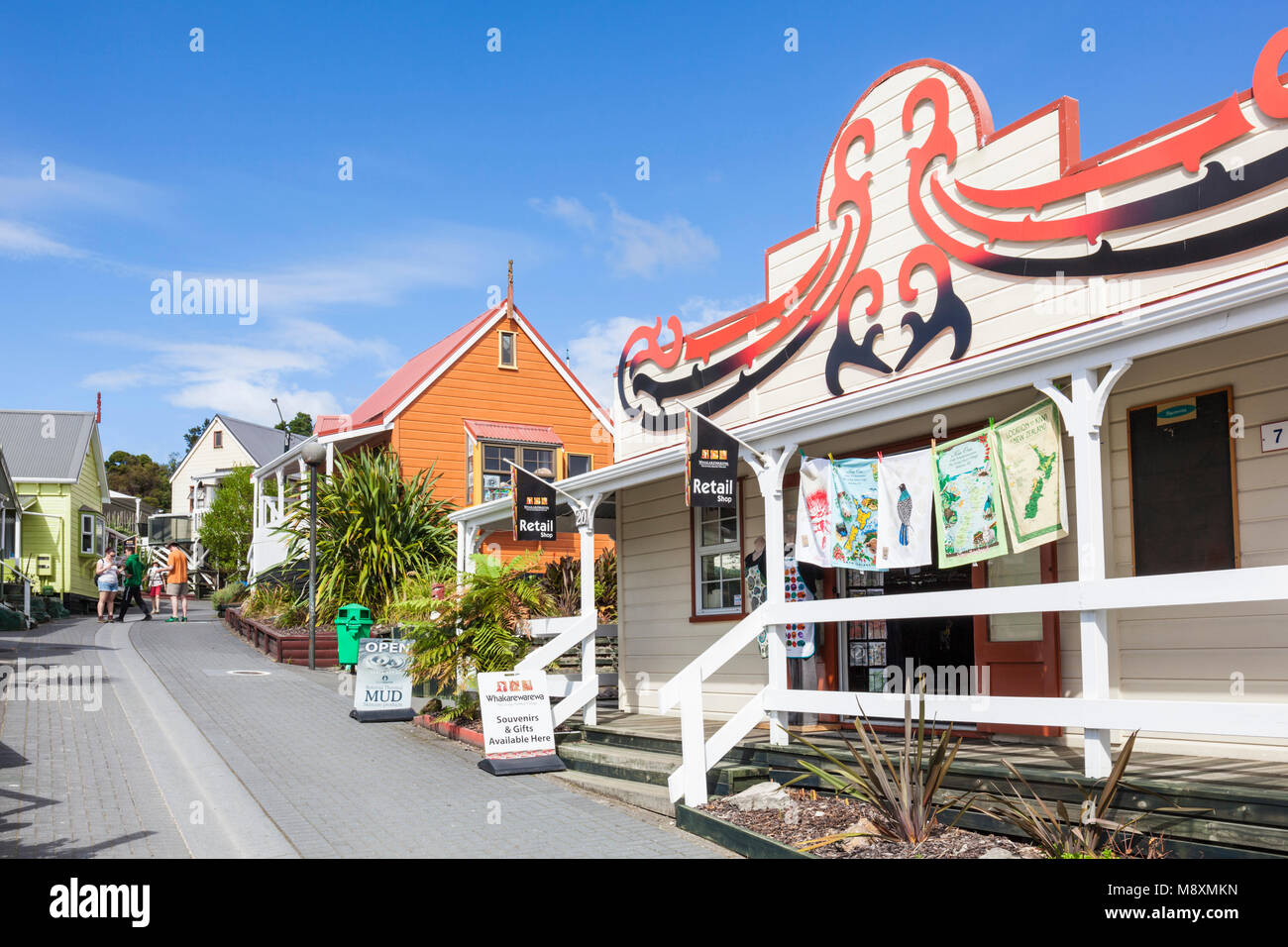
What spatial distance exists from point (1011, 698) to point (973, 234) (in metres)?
4.14

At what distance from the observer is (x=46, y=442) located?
114 feet

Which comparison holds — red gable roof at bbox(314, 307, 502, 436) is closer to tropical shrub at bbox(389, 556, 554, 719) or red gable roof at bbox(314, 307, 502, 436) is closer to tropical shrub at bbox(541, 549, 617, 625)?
tropical shrub at bbox(541, 549, 617, 625)

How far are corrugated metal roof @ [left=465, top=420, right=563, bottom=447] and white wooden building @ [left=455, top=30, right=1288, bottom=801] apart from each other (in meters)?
13.0

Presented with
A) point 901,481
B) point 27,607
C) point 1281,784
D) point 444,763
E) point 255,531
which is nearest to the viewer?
point 1281,784

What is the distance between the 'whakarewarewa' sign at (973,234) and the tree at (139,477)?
220 ft

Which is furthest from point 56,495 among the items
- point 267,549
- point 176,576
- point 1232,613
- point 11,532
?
point 1232,613

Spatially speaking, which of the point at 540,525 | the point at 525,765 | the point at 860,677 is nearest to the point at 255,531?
the point at 540,525

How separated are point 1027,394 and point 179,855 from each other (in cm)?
690

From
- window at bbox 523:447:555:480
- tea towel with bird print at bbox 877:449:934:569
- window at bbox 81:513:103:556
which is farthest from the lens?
window at bbox 81:513:103:556

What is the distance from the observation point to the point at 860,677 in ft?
32.4

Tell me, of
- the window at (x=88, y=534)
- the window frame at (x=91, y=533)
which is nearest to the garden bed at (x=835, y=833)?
the window frame at (x=91, y=533)

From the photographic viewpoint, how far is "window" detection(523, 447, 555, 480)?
968 inches

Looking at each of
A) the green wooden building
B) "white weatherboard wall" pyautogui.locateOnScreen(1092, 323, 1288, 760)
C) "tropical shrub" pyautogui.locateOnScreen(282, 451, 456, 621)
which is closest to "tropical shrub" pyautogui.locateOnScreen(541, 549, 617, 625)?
"tropical shrub" pyautogui.locateOnScreen(282, 451, 456, 621)
